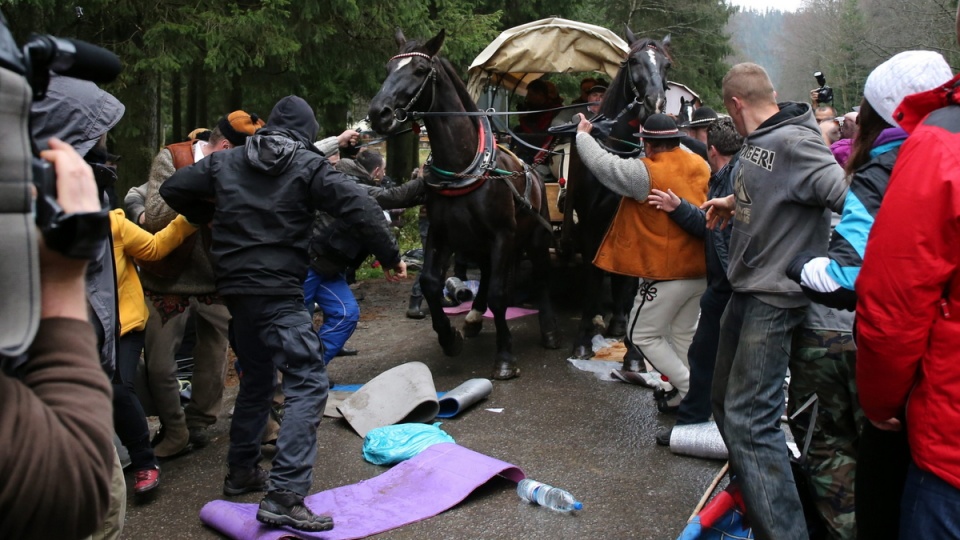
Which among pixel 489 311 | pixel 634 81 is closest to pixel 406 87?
pixel 634 81

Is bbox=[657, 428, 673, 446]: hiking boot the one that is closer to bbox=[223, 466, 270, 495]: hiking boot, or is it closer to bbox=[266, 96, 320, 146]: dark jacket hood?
bbox=[223, 466, 270, 495]: hiking boot

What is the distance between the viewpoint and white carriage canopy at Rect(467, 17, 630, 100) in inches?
371

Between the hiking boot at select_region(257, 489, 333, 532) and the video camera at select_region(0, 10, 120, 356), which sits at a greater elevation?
the video camera at select_region(0, 10, 120, 356)

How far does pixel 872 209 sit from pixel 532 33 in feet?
23.5

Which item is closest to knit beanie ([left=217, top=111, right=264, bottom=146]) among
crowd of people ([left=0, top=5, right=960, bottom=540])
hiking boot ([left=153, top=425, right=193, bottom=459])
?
crowd of people ([left=0, top=5, right=960, bottom=540])

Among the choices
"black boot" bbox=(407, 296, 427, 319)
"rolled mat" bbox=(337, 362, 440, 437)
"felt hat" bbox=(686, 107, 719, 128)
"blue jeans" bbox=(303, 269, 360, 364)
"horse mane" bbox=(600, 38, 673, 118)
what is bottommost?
"black boot" bbox=(407, 296, 427, 319)

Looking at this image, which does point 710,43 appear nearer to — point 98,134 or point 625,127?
point 625,127

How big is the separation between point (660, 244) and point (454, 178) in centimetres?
202

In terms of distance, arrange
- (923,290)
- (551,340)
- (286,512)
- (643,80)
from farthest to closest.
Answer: (551,340)
(643,80)
(286,512)
(923,290)

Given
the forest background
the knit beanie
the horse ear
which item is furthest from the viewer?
the forest background

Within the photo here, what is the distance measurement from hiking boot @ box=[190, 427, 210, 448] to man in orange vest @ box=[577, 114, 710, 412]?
116 inches

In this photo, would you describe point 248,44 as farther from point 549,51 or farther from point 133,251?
point 133,251

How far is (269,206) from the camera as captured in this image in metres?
4.51

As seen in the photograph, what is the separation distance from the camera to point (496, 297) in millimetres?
7359
